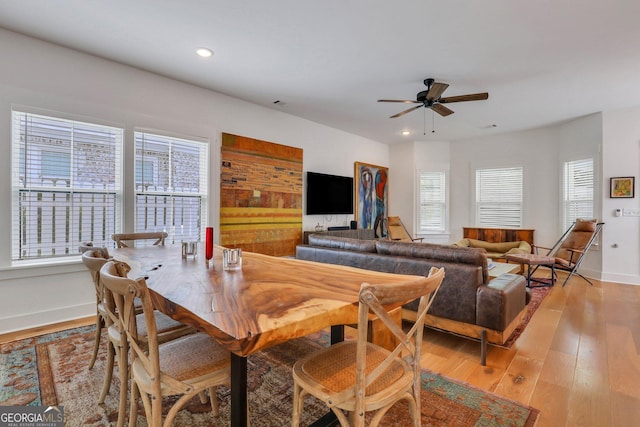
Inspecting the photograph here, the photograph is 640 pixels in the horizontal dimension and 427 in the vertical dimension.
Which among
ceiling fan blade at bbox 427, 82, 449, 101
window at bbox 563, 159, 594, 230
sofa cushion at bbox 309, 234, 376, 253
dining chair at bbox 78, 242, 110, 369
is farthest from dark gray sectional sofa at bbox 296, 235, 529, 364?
window at bbox 563, 159, 594, 230

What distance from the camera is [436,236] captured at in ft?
23.1

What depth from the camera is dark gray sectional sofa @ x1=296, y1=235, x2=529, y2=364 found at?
2162mm

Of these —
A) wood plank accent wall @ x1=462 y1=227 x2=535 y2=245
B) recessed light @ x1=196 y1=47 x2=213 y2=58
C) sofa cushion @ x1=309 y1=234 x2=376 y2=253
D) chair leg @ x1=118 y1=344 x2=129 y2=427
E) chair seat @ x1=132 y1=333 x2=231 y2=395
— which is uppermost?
recessed light @ x1=196 y1=47 x2=213 y2=58

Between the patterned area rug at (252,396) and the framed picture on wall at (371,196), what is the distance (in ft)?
14.9

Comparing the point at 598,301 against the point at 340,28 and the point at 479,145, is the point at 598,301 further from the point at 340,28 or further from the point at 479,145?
the point at 340,28

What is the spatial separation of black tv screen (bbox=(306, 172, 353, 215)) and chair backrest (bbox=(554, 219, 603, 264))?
12.2 feet

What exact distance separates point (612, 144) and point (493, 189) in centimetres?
206

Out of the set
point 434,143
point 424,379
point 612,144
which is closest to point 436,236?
point 434,143

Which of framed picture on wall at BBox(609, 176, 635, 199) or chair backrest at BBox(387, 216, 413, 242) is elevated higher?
framed picture on wall at BBox(609, 176, 635, 199)

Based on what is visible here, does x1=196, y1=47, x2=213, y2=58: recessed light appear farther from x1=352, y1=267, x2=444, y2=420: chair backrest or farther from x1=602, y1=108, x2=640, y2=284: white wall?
x1=602, y1=108, x2=640, y2=284: white wall

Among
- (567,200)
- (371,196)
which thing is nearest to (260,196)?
(371,196)

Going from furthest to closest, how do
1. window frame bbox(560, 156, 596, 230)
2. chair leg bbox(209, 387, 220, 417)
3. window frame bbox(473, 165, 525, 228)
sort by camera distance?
window frame bbox(473, 165, 525, 228) → window frame bbox(560, 156, 596, 230) → chair leg bbox(209, 387, 220, 417)

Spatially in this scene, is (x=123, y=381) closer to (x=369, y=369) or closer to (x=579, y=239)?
(x=369, y=369)

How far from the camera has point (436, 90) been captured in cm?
344
